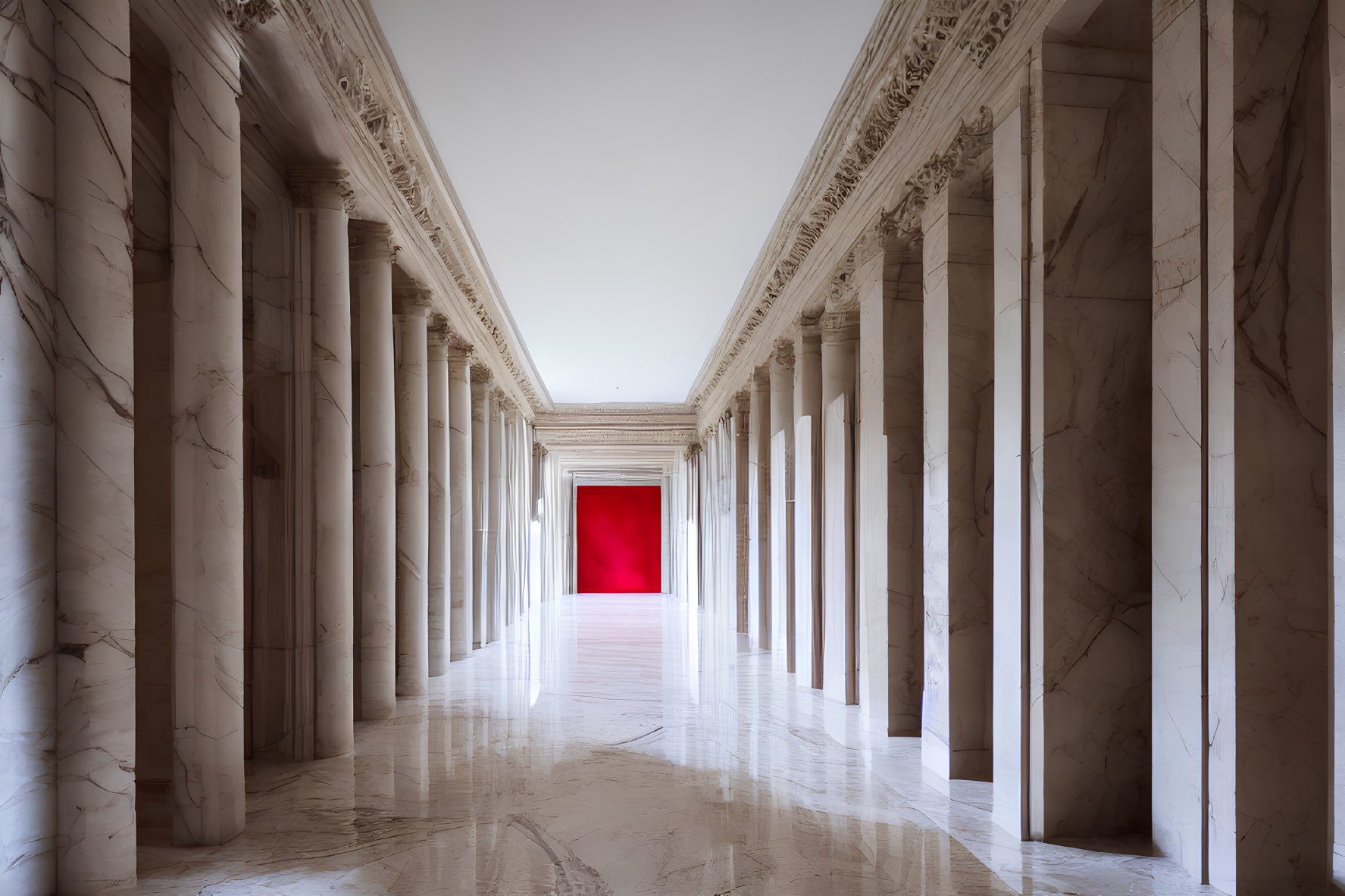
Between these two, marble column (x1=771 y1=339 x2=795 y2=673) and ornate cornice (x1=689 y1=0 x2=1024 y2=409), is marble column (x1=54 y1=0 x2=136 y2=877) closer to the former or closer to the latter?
ornate cornice (x1=689 y1=0 x2=1024 y2=409)

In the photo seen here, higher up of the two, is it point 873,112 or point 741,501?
point 873,112

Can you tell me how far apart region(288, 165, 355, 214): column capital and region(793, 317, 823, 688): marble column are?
18.7 feet

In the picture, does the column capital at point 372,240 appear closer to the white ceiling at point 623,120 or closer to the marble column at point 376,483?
the marble column at point 376,483

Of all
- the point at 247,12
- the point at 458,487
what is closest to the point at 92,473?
the point at 247,12

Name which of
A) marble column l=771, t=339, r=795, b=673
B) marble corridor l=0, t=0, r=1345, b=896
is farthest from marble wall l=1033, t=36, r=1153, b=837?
marble column l=771, t=339, r=795, b=673

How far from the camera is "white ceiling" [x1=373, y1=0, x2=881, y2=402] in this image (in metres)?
6.53

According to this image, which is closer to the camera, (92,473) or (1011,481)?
(92,473)

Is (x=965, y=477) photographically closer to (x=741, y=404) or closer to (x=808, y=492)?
(x=808, y=492)

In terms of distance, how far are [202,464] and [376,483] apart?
374cm

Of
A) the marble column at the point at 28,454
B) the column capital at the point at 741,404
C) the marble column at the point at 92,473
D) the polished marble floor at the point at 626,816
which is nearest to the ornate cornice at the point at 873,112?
the column capital at the point at 741,404

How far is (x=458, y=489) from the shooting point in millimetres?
13062

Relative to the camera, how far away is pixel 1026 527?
17.1ft

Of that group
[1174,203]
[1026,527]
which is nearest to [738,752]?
[1026,527]

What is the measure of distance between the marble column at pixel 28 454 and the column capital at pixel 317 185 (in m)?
3.36
